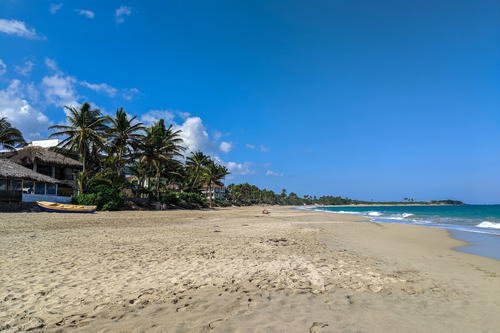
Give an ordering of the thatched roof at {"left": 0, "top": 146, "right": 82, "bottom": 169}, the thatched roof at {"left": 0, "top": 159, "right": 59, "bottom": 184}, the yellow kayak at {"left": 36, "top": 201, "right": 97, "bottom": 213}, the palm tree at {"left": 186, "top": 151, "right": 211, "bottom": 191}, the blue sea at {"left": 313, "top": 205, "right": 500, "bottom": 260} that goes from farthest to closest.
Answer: the palm tree at {"left": 186, "top": 151, "right": 211, "bottom": 191} < the thatched roof at {"left": 0, "top": 146, "right": 82, "bottom": 169} < the thatched roof at {"left": 0, "top": 159, "right": 59, "bottom": 184} < the yellow kayak at {"left": 36, "top": 201, "right": 97, "bottom": 213} < the blue sea at {"left": 313, "top": 205, "right": 500, "bottom": 260}

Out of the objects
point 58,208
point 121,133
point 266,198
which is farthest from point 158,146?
point 266,198

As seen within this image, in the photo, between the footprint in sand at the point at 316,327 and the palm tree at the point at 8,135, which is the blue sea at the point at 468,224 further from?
the palm tree at the point at 8,135

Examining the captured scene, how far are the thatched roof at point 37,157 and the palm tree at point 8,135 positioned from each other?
4.02 ft

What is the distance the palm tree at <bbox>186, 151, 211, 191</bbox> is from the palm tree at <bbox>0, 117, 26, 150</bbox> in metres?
25.9

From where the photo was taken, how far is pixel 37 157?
3114cm

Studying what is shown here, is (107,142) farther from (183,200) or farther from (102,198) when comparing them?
(183,200)

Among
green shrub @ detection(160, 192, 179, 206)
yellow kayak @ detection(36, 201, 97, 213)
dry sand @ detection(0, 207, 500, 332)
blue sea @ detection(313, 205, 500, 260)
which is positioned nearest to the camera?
dry sand @ detection(0, 207, 500, 332)

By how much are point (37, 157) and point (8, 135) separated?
3513mm

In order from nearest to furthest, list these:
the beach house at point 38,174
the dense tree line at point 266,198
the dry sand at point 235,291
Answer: the dry sand at point 235,291
the beach house at point 38,174
the dense tree line at point 266,198

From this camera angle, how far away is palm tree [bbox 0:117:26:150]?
27733 millimetres

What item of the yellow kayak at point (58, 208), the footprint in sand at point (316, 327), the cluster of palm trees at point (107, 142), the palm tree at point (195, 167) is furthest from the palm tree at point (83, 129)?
the footprint in sand at point (316, 327)

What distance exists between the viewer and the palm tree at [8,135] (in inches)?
1092

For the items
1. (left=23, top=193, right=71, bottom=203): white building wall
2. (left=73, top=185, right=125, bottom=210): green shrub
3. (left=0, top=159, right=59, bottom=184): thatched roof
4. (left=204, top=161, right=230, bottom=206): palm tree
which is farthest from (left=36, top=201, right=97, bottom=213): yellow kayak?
(left=204, top=161, right=230, bottom=206): palm tree

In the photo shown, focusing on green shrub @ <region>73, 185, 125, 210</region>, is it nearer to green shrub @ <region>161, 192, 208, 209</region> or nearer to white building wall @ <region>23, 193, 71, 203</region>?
white building wall @ <region>23, 193, 71, 203</region>
